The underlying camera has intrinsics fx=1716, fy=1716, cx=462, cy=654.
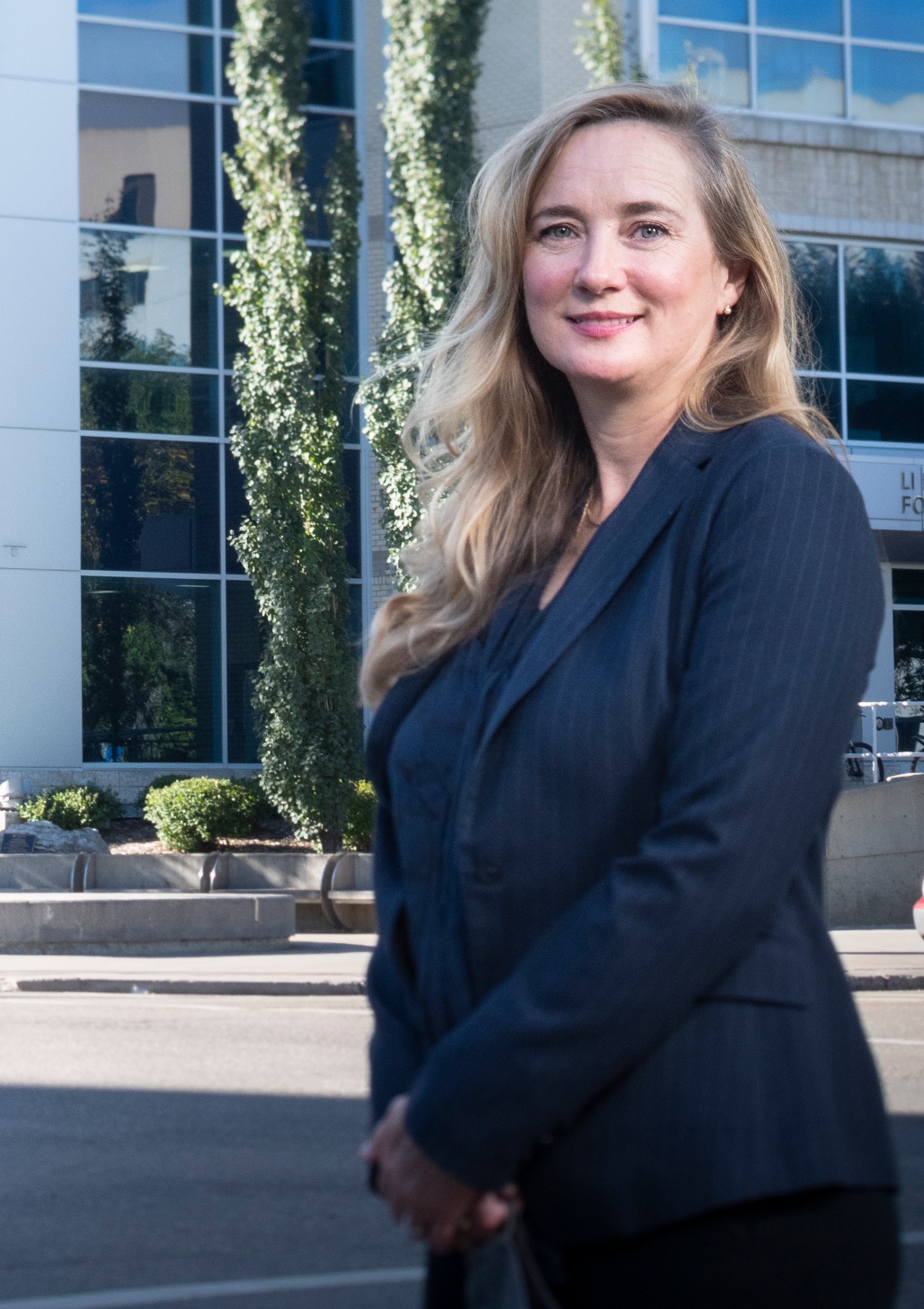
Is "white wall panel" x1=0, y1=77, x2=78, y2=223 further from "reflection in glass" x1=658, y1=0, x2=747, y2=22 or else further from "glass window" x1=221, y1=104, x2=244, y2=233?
"reflection in glass" x1=658, y1=0, x2=747, y2=22

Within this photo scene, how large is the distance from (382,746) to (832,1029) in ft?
2.23

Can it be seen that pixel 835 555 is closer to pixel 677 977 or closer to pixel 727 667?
pixel 727 667

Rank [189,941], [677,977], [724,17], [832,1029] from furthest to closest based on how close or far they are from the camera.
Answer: [724,17] → [189,941] → [832,1029] → [677,977]

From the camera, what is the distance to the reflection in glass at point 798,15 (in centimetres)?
2611

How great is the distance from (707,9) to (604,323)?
25.6 m

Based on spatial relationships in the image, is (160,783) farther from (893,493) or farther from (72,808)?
(893,493)

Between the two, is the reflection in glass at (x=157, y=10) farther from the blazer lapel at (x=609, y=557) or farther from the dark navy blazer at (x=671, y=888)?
the dark navy blazer at (x=671, y=888)

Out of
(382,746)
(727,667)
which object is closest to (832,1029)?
(727,667)

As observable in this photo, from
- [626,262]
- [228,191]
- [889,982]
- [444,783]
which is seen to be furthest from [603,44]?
[444,783]

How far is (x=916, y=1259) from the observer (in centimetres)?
549

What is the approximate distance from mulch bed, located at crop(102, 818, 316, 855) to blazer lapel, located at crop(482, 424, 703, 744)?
2120 cm

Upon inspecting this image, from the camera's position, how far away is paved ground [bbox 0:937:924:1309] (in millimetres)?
5445

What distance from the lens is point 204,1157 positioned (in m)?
7.14

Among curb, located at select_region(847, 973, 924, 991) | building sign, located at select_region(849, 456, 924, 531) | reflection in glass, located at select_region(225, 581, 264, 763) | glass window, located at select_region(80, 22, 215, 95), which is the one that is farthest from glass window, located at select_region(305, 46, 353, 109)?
curb, located at select_region(847, 973, 924, 991)
